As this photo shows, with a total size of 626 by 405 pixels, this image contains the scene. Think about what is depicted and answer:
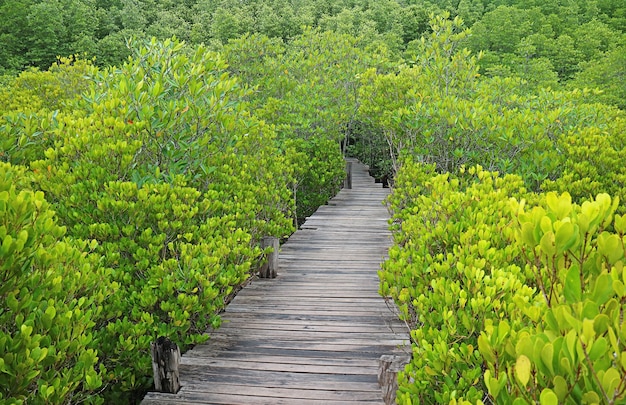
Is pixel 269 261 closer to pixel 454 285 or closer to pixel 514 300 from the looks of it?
pixel 454 285

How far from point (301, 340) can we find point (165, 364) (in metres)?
1.57

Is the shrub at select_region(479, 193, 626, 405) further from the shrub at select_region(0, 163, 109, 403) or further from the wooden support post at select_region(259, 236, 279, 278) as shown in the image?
the wooden support post at select_region(259, 236, 279, 278)

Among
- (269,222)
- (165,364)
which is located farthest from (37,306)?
(269,222)

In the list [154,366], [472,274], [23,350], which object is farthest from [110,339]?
[472,274]

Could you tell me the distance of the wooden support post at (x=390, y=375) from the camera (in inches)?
139

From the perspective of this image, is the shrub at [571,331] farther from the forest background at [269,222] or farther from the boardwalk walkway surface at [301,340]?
the boardwalk walkway surface at [301,340]

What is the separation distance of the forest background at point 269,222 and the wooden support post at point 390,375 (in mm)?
191

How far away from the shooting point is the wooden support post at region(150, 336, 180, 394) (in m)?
3.93

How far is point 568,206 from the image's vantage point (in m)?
1.67

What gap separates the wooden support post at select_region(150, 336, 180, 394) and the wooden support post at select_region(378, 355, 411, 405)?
69.9 inches

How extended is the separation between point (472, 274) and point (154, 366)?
2785 millimetres

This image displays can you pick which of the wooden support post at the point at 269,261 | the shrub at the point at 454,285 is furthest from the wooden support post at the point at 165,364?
the wooden support post at the point at 269,261

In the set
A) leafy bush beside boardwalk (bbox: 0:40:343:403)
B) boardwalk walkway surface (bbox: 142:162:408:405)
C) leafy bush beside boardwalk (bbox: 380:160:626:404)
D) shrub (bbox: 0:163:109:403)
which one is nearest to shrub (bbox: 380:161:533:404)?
leafy bush beside boardwalk (bbox: 380:160:626:404)

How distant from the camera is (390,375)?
3.54 metres
